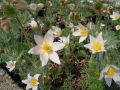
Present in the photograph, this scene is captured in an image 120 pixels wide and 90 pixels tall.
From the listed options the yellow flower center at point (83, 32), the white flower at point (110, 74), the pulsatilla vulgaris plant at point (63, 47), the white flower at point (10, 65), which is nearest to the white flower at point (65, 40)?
the pulsatilla vulgaris plant at point (63, 47)

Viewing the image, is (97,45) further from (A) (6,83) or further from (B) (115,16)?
(B) (115,16)

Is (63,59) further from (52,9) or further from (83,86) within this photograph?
(52,9)

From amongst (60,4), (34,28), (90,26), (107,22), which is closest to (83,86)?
(90,26)

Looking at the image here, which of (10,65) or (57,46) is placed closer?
(57,46)

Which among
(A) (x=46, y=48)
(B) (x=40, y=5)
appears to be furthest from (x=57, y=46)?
(B) (x=40, y=5)

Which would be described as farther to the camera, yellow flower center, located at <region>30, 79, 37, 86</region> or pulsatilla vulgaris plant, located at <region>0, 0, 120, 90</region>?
yellow flower center, located at <region>30, 79, 37, 86</region>

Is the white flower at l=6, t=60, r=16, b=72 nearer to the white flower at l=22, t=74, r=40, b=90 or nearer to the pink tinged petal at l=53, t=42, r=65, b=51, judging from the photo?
the white flower at l=22, t=74, r=40, b=90

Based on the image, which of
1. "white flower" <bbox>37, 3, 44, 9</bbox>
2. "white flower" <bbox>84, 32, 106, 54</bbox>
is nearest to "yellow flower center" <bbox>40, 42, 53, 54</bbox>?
"white flower" <bbox>84, 32, 106, 54</bbox>
